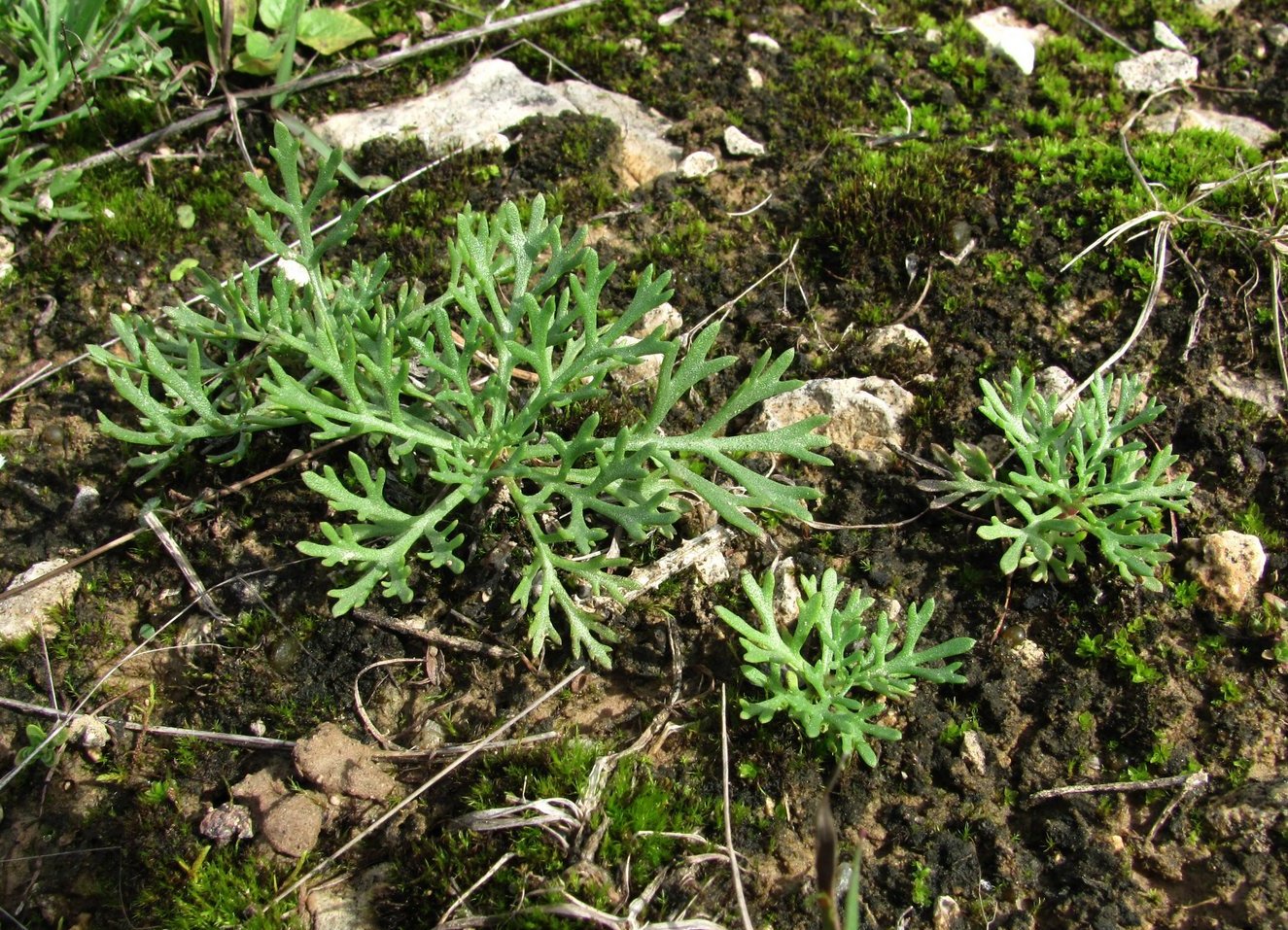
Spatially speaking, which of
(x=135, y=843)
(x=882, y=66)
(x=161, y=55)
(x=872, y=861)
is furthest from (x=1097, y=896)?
(x=161, y=55)

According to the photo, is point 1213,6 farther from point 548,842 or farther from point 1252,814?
point 548,842

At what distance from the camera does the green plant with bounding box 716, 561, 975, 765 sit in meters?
2.83

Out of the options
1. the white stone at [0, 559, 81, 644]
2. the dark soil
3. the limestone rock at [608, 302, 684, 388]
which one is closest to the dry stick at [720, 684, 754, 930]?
the dark soil

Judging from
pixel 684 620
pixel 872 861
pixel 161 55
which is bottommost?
pixel 872 861

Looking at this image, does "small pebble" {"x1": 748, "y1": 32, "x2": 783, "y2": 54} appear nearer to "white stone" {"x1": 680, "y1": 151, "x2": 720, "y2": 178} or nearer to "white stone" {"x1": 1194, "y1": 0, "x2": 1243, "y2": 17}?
"white stone" {"x1": 680, "y1": 151, "x2": 720, "y2": 178}

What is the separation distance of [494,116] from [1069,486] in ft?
10.1

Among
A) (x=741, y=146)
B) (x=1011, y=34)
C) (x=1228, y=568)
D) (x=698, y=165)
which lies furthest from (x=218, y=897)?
(x=1011, y=34)

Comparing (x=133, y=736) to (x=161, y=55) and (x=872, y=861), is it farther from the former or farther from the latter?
(x=161, y=55)

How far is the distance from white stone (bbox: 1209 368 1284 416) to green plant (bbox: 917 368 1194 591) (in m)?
Answer: 0.51

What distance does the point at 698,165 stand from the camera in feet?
14.7

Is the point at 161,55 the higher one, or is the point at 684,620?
the point at 161,55

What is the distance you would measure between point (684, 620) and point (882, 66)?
316 centimetres

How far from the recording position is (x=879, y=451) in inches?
144

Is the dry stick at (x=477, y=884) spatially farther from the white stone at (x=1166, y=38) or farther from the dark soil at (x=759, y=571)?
the white stone at (x=1166, y=38)
